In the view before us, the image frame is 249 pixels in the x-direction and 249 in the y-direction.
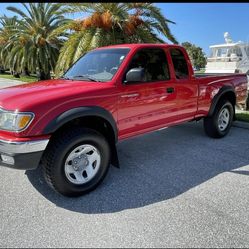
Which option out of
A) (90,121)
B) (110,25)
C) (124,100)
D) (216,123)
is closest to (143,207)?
(90,121)

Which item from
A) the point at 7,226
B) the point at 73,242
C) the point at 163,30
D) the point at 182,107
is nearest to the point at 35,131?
the point at 7,226

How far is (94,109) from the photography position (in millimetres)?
3562

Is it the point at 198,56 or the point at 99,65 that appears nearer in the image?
the point at 99,65

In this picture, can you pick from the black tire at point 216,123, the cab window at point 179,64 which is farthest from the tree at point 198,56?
the cab window at point 179,64

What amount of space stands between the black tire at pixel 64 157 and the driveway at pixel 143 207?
0.13m

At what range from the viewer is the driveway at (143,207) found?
2758 mm

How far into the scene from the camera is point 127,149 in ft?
17.2

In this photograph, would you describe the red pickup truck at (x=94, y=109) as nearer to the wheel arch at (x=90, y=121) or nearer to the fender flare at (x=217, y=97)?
the wheel arch at (x=90, y=121)

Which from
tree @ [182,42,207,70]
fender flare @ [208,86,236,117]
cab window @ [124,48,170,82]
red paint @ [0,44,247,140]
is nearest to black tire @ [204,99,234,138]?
fender flare @ [208,86,236,117]

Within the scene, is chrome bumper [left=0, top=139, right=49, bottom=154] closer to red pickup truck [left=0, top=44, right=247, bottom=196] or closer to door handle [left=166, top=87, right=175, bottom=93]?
red pickup truck [left=0, top=44, right=247, bottom=196]

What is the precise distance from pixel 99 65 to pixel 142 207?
2.24 meters

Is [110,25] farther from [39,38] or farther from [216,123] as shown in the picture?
[39,38]

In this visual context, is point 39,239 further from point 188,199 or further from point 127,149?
point 127,149

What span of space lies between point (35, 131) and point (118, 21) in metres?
8.88
